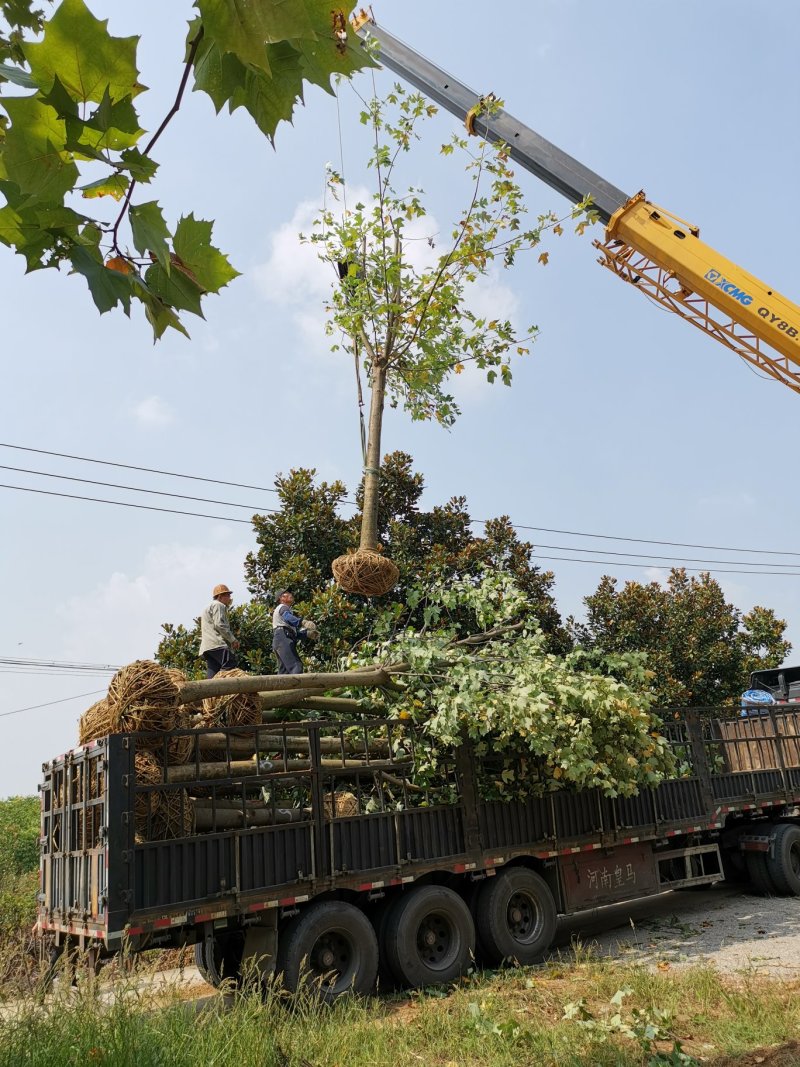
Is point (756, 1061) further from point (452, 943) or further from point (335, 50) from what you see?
point (335, 50)

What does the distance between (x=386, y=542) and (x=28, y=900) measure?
429 inches

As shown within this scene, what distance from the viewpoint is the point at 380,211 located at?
28.9 feet

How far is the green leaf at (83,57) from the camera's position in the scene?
208cm

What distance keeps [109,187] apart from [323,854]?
268 inches

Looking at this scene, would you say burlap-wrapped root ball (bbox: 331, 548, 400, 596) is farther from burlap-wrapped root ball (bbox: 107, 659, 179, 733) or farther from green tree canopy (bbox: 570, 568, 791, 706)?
green tree canopy (bbox: 570, 568, 791, 706)

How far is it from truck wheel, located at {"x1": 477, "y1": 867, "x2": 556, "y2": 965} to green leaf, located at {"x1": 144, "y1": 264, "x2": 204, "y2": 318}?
8.13 metres

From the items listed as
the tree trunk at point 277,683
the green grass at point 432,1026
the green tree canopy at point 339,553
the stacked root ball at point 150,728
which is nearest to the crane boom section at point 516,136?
the green tree canopy at point 339,553

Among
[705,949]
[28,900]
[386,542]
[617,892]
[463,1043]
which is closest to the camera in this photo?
[463,1043]

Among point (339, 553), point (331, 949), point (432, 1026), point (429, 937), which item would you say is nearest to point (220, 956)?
point (331, 949)

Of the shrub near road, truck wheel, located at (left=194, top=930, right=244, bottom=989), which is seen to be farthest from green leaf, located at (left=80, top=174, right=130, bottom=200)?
the shrub near road

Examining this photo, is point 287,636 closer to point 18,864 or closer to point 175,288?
point 175,288

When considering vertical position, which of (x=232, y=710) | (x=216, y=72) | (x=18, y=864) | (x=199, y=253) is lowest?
(x=18, y=864)

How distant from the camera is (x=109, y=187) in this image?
2.43 metres

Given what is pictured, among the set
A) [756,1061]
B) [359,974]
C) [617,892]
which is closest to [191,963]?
[359,974]
